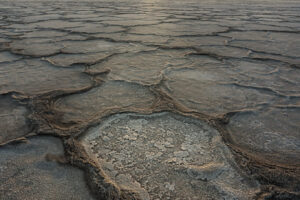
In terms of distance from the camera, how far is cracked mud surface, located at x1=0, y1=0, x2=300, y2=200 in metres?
0.57

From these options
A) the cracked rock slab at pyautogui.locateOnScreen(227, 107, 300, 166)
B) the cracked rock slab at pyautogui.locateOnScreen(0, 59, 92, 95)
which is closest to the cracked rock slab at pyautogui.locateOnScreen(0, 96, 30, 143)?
the cracked rock slab at pyautogui.locateOnScreen(0, 59, 92, 95)

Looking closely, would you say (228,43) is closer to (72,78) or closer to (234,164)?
(72,78)

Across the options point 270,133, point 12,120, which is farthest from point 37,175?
point 270,133

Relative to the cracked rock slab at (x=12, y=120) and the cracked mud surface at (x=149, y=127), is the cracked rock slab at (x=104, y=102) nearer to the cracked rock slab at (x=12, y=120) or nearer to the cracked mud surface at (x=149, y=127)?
the cracked mud surface at (x=149, y=127)

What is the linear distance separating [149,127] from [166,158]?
0.17 metres

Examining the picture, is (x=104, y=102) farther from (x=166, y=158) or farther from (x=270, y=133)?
(x=270, y=133)

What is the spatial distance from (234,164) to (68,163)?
51 cm

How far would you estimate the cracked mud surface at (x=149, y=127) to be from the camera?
570 millimetres

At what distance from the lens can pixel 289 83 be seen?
1.20m

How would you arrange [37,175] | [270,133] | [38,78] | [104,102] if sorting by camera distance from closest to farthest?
1. [37,175]
2. [270,133]
3. [104,102]
4. [38,78]

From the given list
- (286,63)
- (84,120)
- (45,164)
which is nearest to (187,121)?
(84,120)

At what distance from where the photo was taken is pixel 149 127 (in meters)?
0.80

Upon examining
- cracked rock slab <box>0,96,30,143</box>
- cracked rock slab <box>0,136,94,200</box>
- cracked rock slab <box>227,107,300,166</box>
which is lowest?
cracked rock slab <box>0,136,94,200</box>

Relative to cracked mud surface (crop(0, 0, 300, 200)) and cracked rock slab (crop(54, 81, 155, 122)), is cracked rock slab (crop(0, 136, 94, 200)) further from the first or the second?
cracked rock slab (crop(54, 81, 155, 122))
